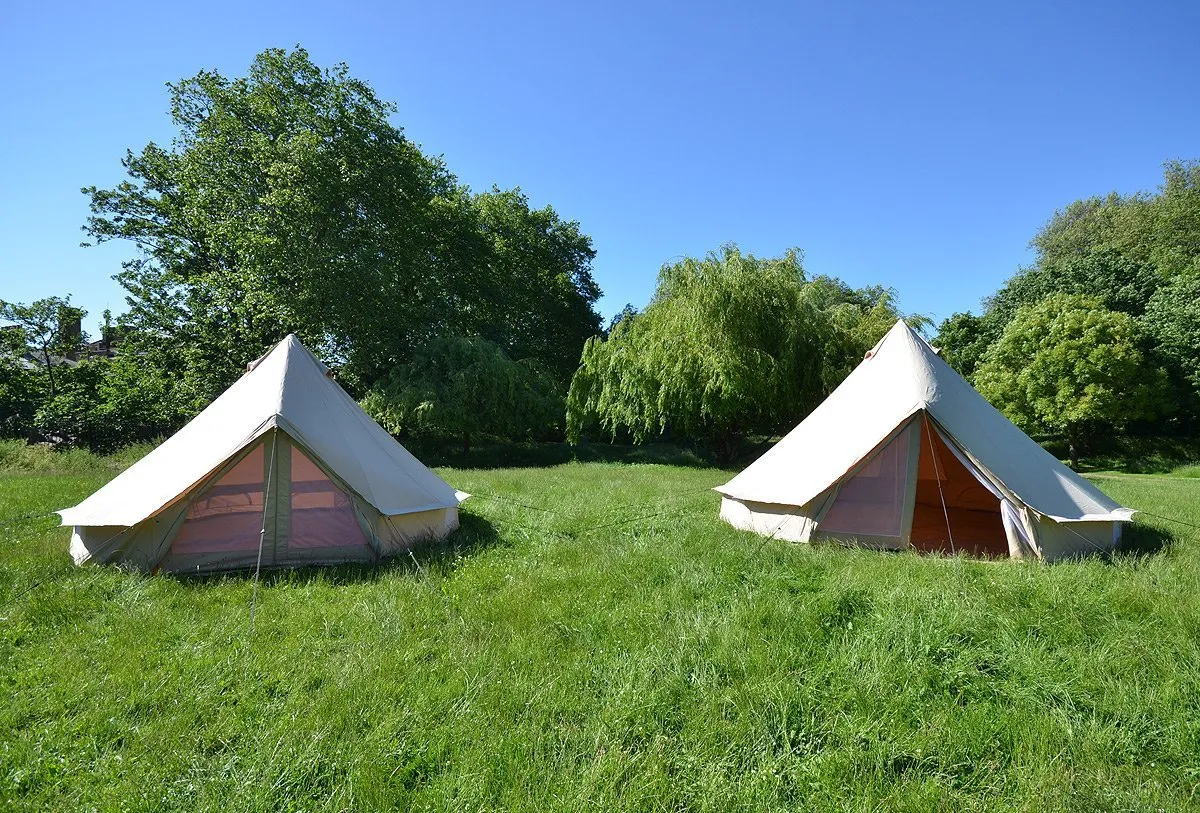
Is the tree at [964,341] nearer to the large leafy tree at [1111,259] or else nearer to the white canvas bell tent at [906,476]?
the large leafy tree at [1111,259]

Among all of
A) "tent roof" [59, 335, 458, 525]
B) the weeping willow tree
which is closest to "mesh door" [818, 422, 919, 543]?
"tent roof" [59, 335, 458, 525]

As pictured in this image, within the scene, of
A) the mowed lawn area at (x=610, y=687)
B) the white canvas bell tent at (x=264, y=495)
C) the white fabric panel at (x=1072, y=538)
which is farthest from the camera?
the white fabric panel at (x=1072, y=538)

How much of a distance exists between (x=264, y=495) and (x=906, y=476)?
6.07m

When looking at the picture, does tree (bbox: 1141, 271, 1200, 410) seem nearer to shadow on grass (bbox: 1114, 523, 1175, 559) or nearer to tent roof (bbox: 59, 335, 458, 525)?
shadow on grass (bbox: 1114, 523, 1175, 559)

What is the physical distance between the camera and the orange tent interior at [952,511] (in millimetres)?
5707

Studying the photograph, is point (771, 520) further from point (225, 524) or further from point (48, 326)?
point (48, 326)

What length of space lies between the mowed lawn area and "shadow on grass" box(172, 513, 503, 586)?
0.26 feet

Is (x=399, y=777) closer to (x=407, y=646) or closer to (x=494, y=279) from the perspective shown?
(x=407, y=646)

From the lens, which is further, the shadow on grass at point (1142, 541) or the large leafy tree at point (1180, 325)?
the large leafy tree at point (1180, 325)

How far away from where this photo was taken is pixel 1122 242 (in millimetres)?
25656

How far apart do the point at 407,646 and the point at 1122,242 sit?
115 ft

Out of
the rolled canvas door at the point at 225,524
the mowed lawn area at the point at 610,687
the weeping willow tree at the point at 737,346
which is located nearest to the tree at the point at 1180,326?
the weeping willow tree at the point at 737,346

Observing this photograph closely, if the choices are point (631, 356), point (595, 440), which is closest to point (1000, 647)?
point (631, 356)

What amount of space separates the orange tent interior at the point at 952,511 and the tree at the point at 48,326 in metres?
20.8
